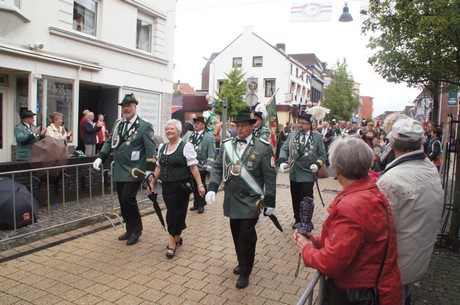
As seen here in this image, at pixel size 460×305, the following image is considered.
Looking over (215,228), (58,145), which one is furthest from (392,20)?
(58,145)

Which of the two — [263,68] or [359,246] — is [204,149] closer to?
[359,246]

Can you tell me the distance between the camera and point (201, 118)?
768 centimetres

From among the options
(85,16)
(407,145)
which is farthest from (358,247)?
(85,16)

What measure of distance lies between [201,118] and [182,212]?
2.92 meters

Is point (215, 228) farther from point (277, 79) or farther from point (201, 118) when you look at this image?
point (277, 79)

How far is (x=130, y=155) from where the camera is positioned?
18.0ft

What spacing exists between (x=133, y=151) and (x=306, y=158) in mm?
2880

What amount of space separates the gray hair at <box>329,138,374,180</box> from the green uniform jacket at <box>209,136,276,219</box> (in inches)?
80.6

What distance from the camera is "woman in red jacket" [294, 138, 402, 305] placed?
201 cm

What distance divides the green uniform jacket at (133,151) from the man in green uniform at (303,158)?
2.24 meters

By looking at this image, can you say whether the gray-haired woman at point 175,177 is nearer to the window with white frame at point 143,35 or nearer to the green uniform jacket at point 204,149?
the green uniform jacket at point 204,149

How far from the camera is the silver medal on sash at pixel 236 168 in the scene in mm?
4352

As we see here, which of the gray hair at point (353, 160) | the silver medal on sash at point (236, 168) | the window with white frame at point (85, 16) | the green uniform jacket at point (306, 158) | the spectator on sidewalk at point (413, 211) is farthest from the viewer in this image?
the window with white frame at point (85, 16)

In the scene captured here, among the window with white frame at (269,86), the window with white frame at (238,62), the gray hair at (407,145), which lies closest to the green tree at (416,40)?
the gray hair at (407,145)
